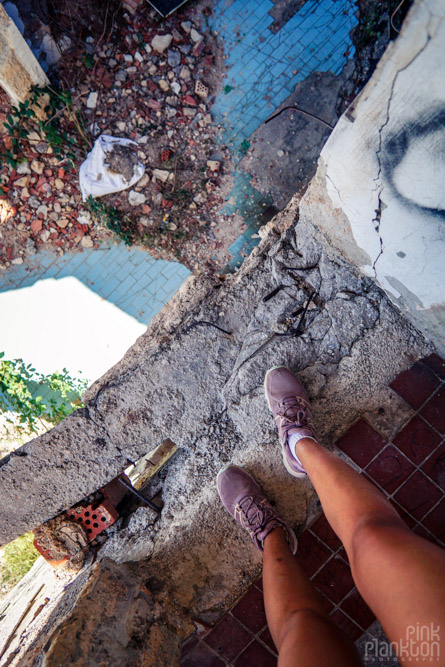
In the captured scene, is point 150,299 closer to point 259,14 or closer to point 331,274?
point 331,274

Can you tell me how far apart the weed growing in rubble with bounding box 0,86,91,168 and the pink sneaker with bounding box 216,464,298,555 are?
391cm

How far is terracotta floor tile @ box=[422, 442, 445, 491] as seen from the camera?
7.11ft

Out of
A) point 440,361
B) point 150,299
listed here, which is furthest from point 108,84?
point 440,361

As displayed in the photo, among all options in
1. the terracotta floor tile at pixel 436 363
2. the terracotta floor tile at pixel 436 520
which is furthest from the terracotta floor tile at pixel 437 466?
the terracotta floor tile at pixel 436 363

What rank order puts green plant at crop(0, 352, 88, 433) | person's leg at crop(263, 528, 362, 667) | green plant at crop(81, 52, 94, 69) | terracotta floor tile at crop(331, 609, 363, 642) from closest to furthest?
person's leg at crop(263, 528, 362, 667), terracotta floor tile at crop(331, 609, 363, 642), green plant at crop(0, 352, 88, 433), green plant at crop(81, 52, 94, 69)

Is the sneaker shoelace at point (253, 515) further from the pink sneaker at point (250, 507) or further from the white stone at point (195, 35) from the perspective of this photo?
the white stone at point (195, 35)

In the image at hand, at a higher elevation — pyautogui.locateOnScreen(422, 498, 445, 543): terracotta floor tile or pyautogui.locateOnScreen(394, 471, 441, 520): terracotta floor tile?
pyautogui.locateOnScreen(394, 471, 441, 520): terracotta floor tile

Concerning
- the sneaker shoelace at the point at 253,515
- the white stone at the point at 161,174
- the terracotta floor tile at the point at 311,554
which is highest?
the white stone at the point at 161,174

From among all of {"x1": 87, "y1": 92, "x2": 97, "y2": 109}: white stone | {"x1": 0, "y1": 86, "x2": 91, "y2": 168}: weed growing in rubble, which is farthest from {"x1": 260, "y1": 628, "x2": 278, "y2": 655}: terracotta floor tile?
{"x1": 87, "y1": 92, "x2": 97, "y2": 109}: white stone

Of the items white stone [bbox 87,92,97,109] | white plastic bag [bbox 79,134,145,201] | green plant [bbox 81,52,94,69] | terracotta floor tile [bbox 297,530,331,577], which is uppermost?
green plant [bbox 81,52,94,69]

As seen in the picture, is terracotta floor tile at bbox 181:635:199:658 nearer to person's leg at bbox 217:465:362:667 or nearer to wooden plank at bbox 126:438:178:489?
person's leg at bbox 217:465:362:667

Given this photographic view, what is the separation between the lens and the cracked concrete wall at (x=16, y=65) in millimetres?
3682

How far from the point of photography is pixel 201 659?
2121 mm

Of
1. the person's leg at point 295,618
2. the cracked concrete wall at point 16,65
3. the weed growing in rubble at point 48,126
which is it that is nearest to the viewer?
the person's leg at point 295,618
